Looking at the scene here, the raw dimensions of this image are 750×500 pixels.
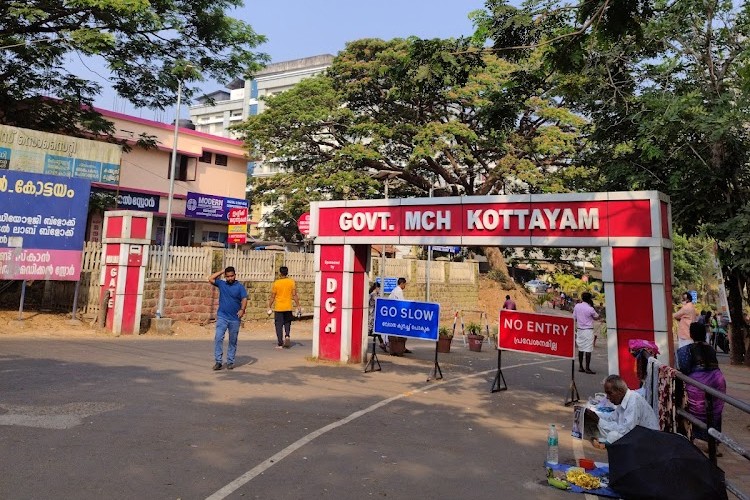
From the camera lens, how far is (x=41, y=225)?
47.2 ft

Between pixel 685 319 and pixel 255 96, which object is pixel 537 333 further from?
pixel 255 96

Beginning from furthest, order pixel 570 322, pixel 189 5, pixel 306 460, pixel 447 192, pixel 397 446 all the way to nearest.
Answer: pixel 447 192, pixel 189 5, pixel 570 322, pixel 397 446, pixel 306 460

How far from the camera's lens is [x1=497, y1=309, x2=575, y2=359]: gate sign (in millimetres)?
9164

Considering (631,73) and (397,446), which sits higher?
(631,73)

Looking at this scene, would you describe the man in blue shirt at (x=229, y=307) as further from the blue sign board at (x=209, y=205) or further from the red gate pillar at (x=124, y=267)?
the blue sign board at (x=209, y=205)

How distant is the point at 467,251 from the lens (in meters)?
41.4

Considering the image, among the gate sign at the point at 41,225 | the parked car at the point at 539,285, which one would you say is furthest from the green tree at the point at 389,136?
the parked car at the point at 539,285

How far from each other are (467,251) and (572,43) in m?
34.2

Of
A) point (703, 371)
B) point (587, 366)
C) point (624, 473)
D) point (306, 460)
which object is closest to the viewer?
point (624, 473)

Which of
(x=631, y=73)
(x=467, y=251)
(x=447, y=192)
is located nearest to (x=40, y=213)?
(x=631, y=73)

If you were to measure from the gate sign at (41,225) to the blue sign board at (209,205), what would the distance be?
1332 centimetres

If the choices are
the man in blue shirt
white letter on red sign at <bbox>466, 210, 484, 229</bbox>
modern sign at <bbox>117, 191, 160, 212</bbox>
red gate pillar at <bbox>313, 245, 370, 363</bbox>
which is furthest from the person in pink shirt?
modern sign at <bbox>117, 191, 160, 212</bbox>

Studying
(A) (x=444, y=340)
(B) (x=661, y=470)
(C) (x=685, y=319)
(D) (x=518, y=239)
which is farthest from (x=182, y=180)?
→ (B) (x=661, y=470)

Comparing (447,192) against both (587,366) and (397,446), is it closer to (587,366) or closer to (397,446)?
(587,366)
